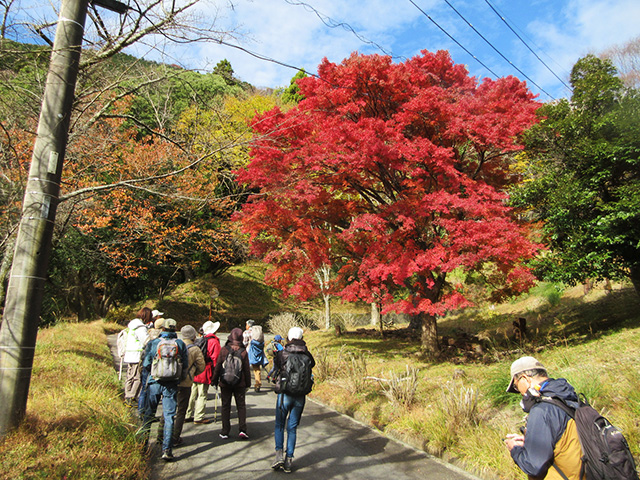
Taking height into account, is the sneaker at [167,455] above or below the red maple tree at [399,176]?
below

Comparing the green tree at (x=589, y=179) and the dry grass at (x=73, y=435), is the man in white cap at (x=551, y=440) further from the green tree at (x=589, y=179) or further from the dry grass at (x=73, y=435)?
the green tree at (x=589, y=179)

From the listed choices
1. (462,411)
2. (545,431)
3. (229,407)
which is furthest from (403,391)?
(545,431)

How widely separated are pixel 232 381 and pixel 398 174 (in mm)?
7037

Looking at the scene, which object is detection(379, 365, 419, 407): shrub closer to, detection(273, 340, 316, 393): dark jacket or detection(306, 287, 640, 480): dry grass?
detection(306, 287, 640, 480): dry grass

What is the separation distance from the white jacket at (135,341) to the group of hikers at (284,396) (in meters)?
0.02

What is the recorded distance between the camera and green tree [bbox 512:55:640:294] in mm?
8336

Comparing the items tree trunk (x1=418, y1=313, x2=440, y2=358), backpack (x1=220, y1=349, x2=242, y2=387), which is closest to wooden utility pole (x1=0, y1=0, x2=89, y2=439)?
backpack (x1=220, y1=349, x2=242, y2=387)

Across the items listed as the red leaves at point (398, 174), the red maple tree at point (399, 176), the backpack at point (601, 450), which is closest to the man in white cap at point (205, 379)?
the red maple tree at point (399, 176)

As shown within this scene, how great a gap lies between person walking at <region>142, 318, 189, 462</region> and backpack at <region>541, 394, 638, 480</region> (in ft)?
13.5

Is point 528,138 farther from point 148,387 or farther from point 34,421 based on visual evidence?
point 34,421

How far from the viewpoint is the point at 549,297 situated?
16.3 meters

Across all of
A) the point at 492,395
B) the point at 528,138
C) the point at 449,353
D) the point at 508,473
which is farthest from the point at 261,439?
the point at 528,138

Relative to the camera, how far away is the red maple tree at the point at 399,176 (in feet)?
28.0

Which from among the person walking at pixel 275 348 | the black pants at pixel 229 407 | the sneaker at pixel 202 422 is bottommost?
the sneaker at pixel 202 422
